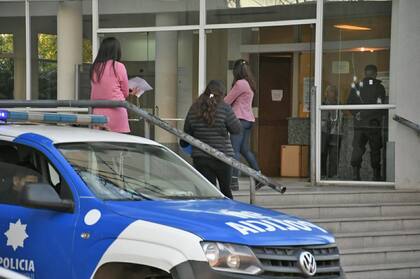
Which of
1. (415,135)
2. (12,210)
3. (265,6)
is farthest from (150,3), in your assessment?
(12,210)

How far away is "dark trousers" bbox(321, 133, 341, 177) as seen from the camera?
10844 millimetres

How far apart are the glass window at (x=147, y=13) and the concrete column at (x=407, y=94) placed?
3.61 metres

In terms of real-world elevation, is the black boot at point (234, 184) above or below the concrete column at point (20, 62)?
below

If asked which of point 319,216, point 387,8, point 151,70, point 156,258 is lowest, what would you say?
point 319,216

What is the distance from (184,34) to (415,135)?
4.33 m

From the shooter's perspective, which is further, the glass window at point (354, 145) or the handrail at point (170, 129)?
the glass window at point (354, 145)

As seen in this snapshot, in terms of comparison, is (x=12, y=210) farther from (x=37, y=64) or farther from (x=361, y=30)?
(x=37, y=64)

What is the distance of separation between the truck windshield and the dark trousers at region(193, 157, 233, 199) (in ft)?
5.97

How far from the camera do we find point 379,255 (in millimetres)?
8242

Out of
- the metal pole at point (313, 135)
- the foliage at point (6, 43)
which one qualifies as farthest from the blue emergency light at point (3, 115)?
the foliage at point (6, 43)

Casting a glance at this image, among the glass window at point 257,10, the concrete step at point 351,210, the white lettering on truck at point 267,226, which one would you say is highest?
the glass window at point 257,10

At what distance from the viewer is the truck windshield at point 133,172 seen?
4926mm

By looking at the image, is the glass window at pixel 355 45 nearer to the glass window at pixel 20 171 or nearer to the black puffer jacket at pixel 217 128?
the black puffer jacket at pixel 217 128

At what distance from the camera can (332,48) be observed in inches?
432
